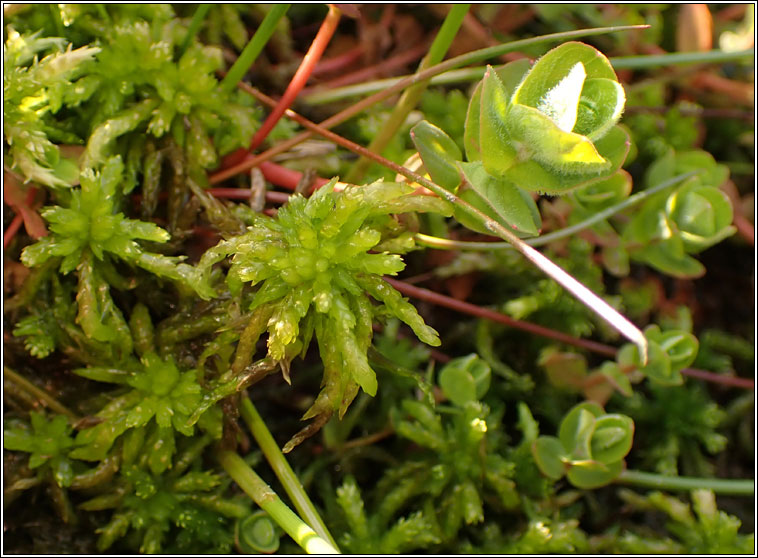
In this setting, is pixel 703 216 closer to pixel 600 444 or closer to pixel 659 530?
pixel 600 444

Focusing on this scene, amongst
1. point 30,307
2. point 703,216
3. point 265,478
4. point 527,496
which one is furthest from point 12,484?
point 703,216

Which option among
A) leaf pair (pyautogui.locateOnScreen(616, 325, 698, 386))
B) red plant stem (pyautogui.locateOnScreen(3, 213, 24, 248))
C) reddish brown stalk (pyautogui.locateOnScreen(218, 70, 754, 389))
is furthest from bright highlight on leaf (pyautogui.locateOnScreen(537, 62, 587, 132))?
red plant stem (pyautogui.locateOnScreen(3, 213, 24, 248))

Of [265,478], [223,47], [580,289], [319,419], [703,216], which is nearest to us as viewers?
[580,289]

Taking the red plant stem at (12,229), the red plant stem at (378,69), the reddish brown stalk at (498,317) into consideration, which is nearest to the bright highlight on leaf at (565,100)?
the reddish brown stalk at (498,317)

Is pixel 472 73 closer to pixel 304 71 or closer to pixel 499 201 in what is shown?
pixel 304 71

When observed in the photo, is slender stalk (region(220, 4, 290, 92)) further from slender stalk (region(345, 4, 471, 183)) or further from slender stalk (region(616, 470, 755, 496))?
slender stalk (region(616, 470, 755, 496))

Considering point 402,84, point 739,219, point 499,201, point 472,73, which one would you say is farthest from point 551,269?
point 739,219

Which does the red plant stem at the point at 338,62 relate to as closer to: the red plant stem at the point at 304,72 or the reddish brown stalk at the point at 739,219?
the red plant stem at the point at 304,72
